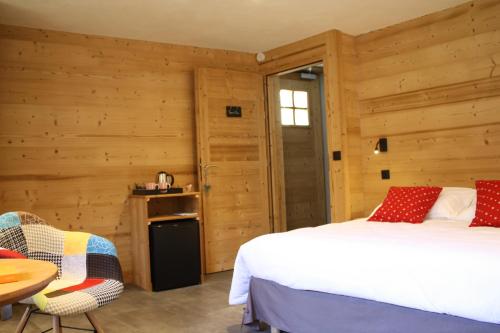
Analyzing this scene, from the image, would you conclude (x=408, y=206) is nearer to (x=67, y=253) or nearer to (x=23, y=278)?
(x=67, y=253)

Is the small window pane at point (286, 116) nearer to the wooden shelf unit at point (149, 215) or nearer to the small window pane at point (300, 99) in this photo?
the small window pane at point (300, 99)

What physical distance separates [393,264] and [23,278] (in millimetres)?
1763

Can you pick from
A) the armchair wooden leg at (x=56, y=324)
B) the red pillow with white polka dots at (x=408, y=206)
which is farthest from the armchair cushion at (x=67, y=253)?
the red pillow with white polka dots at (x=408, y=206)

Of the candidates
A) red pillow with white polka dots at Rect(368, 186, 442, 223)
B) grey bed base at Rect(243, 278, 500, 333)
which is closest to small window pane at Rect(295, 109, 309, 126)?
red pillow with white polka dots at Rect(368, 186, 442, 223)

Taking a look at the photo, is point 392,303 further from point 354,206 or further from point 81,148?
point 81,148

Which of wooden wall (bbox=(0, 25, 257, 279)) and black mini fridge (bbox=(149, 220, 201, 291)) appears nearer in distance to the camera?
wooden wall (bbox=(0, 25, 257, 279))

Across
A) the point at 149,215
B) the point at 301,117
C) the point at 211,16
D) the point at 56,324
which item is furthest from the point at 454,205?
the point at 301,117

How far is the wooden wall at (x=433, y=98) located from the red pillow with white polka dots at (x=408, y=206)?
0.52m

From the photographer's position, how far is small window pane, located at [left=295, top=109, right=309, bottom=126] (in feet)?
22.3

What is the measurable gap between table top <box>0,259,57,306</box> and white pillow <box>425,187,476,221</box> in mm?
3020

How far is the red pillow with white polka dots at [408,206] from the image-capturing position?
12.6 ft

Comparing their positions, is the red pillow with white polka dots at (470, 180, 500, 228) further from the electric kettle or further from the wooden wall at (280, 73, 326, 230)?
the wooden wall at (280, 73, 326, 230)

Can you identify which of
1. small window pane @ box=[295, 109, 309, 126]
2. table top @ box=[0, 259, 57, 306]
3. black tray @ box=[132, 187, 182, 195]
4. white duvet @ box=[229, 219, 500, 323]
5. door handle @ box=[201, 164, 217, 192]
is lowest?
white duvet @ box=[229, 219, 500, 323]

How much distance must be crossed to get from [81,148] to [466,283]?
3.59 meters
